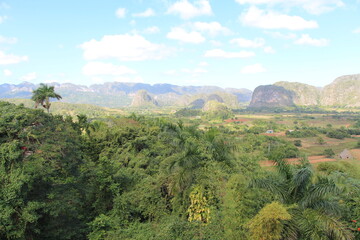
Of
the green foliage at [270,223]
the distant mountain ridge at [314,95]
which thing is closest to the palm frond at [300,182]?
the green foliage at [270,223]

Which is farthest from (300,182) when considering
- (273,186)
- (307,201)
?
(273,186)

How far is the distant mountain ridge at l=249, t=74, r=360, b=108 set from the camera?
154m

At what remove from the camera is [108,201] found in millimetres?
A: 11773

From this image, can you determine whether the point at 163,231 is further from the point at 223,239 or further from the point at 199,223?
the point at 223,239

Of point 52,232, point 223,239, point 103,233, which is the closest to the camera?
point 223,239

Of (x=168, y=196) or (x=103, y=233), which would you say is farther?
(x=168, y=196)

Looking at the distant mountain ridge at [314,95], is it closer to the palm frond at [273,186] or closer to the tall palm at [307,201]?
the tall palm at [307,201]

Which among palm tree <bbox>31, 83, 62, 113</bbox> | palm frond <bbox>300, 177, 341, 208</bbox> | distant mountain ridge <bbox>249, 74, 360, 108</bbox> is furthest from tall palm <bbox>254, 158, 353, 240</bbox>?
distant mountain ridge <bbox>249, 74, 360, 108</bbox>

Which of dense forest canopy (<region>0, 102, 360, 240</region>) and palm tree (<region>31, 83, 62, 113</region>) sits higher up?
palm tree (<region>31, 83, 62, 113</region>)

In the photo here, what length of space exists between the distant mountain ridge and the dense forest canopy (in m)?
169

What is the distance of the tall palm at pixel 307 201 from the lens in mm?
5484

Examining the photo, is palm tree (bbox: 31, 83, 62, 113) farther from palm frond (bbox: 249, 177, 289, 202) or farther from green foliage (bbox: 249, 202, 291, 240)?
green foliage (bbox: 249, 202, 291, 240)

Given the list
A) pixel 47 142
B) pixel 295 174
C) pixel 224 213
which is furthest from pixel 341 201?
pixel 47 142

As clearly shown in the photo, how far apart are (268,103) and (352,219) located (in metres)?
193
